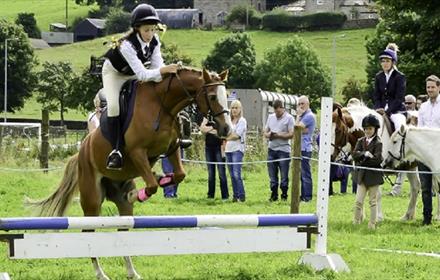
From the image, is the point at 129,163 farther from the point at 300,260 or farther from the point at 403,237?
the point at 403,237

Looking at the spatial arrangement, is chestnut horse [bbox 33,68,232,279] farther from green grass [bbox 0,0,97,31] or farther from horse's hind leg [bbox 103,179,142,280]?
green grass [bbox 0,0,97,31]

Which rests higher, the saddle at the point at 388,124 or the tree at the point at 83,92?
the saddle at the point at 388,124

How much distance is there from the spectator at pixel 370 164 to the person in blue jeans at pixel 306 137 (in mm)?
3224

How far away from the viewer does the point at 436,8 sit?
34.2 metres

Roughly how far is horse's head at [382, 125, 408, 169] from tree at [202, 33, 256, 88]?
7263cm

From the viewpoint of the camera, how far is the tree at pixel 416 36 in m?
34.3

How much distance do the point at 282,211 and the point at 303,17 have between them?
11096 centimetres

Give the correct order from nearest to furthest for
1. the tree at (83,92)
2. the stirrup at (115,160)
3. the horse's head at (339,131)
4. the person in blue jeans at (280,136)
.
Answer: the stirrup at (115,160), the horse's head at (339,131), the person in blue jeans at (280,136), the tree at (83,92)

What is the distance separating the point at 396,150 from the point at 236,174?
13.5 feet

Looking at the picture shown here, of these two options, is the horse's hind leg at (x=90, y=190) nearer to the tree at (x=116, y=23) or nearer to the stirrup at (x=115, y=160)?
the stirrup at (x=115, y=160)

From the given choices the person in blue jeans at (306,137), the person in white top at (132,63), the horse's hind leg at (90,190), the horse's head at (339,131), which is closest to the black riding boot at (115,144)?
the person in white top at (132,63)

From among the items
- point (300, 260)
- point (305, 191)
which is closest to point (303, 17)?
point (305, 191)

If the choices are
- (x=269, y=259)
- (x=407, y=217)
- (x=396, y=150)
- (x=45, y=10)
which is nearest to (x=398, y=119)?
(x=396, y=150)

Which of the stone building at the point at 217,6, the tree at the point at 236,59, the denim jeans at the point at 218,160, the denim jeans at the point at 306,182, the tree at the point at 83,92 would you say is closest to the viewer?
the denim jeans at the point at 306,182
